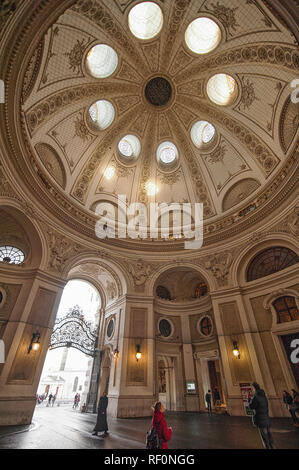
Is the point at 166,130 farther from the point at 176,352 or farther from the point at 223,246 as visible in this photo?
the point at 176,352

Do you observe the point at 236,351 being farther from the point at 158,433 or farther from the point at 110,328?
the point at 158,433

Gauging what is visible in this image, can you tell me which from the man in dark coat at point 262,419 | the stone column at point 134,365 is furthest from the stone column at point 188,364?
the man in dark coat at point 262,419

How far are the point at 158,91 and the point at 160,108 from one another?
1178 mm

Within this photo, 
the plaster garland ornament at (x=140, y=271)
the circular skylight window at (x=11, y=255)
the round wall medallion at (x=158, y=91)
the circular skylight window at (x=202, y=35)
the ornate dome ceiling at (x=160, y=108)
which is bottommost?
the circular skylight window at (x=11, y=255)

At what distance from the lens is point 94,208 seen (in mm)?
16547

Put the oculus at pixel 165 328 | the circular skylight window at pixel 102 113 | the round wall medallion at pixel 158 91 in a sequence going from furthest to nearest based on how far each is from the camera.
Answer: the circular skylight window at pixel 102 113 → the round wall medallion at pixel 158 91 → the oculus at pixel 165 328

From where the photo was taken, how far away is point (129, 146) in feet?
62.2

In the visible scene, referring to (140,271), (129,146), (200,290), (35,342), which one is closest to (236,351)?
(200,290)

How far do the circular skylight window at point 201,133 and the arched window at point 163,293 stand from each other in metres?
12.0

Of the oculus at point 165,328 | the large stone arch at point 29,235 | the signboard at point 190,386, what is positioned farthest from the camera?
the oculus at point 165,328

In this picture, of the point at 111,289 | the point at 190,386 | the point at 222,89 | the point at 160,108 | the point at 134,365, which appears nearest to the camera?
the point at 134,365

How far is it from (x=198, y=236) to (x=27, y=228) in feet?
37.2

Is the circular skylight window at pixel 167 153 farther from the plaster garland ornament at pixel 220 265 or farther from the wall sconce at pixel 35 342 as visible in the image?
the wall sconce at pixel 35 342

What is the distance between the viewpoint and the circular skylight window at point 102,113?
16625 millimetres
